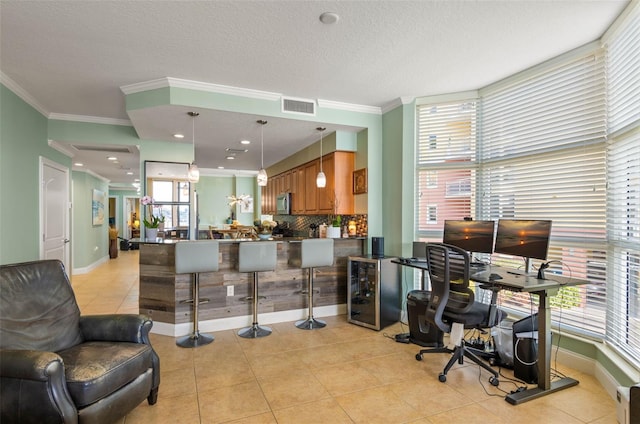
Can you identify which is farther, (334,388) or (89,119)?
(89,119)

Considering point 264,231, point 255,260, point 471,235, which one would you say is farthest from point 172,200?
point 471,235

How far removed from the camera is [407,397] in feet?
8.52

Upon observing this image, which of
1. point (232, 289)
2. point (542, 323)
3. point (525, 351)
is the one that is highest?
point (542, 323)

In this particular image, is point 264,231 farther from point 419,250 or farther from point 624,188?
point 624,188

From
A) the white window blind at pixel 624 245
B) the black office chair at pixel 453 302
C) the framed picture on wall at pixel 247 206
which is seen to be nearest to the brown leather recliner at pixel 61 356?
the black office chair at pixel 453 302

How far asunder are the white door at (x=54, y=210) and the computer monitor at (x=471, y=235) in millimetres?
5300

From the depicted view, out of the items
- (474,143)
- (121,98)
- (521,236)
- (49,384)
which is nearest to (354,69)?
(474,143)

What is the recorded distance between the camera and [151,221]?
194 inches

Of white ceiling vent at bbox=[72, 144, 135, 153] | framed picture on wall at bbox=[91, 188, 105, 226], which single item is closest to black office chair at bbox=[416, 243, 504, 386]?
white ceiling vent at bbox=[72, 144, 135, 153]

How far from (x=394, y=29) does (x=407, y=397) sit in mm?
2864

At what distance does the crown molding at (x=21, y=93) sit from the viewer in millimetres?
3540

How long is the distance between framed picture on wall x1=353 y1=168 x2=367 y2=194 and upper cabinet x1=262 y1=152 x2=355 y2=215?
0.29 feet

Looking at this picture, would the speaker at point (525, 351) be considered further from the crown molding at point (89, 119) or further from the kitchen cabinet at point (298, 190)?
the crown molding at point (89, 119)

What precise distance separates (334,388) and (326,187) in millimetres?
3025
